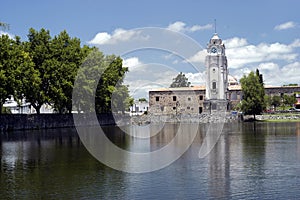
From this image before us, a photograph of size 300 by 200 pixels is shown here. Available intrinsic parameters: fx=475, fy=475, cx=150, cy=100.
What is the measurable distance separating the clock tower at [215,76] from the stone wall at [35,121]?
2861 cm

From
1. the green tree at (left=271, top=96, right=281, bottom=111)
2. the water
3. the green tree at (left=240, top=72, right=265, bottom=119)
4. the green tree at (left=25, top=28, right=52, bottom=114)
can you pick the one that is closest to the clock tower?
the green tree at (left=240, top=72, right=265, bottom=119)

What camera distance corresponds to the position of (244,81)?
9488 cm

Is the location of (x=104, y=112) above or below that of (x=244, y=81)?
below

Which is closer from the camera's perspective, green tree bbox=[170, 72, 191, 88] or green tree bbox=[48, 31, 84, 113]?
green tree bbox=[48, 31, 84, 113]

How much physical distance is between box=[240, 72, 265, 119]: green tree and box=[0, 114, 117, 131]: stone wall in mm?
29822

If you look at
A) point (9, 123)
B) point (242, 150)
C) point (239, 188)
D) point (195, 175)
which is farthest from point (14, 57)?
point (239, 188)

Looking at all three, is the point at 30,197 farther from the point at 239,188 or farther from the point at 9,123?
the point at 9,123

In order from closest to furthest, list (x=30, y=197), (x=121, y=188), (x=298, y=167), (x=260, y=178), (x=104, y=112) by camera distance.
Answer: (x=30, y=197) < (x=121, y=188) < (x=260, y=178) < (x=298, y=167) < (x=104, y=112)

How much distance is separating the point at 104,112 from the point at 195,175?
217 feet

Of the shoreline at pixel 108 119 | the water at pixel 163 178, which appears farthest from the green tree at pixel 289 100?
the water at pixel 163 178

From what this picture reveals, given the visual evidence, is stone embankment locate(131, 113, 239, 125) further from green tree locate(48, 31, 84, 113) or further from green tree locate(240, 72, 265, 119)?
green tree locate(48, 31, 84, 113)

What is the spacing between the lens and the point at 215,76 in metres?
103

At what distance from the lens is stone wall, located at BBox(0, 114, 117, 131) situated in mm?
63031

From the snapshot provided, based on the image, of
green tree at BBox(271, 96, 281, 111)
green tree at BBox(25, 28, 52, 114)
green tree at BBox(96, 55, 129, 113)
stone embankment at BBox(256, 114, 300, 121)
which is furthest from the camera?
green tree at BBox(271, 96, 281, 111)
